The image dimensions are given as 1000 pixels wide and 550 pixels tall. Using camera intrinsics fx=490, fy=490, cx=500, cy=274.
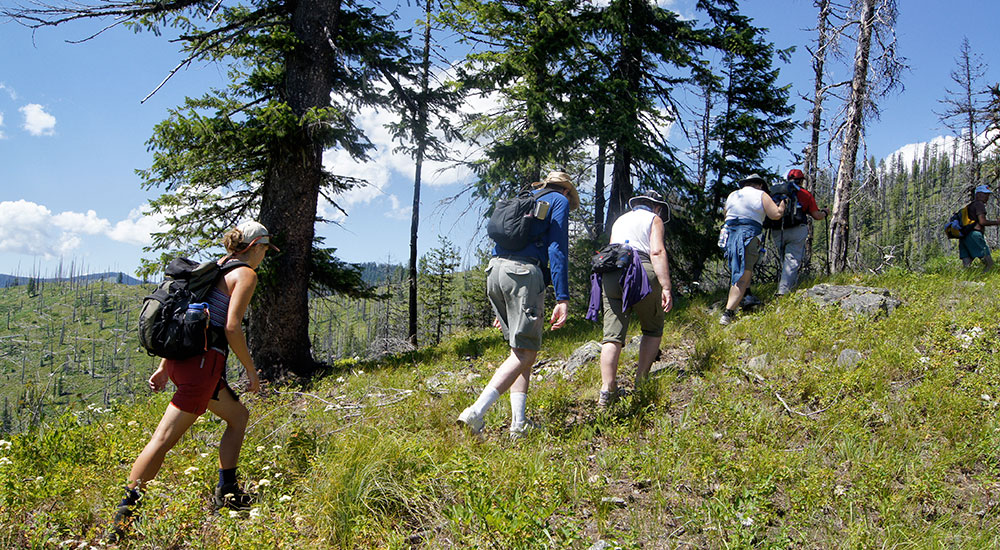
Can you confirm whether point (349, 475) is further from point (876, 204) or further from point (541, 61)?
point (876, 204)

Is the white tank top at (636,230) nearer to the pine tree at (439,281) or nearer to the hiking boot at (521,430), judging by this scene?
the hiking boot at (521,430)

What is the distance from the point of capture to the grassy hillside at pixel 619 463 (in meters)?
2.52

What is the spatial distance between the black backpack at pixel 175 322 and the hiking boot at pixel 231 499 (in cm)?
89

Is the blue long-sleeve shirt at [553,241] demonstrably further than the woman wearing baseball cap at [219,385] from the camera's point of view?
Yes

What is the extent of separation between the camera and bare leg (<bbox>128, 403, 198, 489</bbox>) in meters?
2.72

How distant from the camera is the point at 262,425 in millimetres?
4074

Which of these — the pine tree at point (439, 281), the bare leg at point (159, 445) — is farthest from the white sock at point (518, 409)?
the pine tree at point (439, 281)

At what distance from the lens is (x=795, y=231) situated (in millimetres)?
7047

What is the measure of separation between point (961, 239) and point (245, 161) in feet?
41.6

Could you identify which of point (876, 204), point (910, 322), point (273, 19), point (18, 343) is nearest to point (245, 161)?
point (273, 19)

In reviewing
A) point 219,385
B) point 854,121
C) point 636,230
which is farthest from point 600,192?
point 219,385

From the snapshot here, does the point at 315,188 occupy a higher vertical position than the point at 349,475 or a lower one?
higher

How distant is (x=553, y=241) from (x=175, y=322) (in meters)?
2.47

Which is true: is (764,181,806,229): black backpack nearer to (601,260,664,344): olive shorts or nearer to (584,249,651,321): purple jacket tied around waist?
(601,260,664,344): olive shorts
